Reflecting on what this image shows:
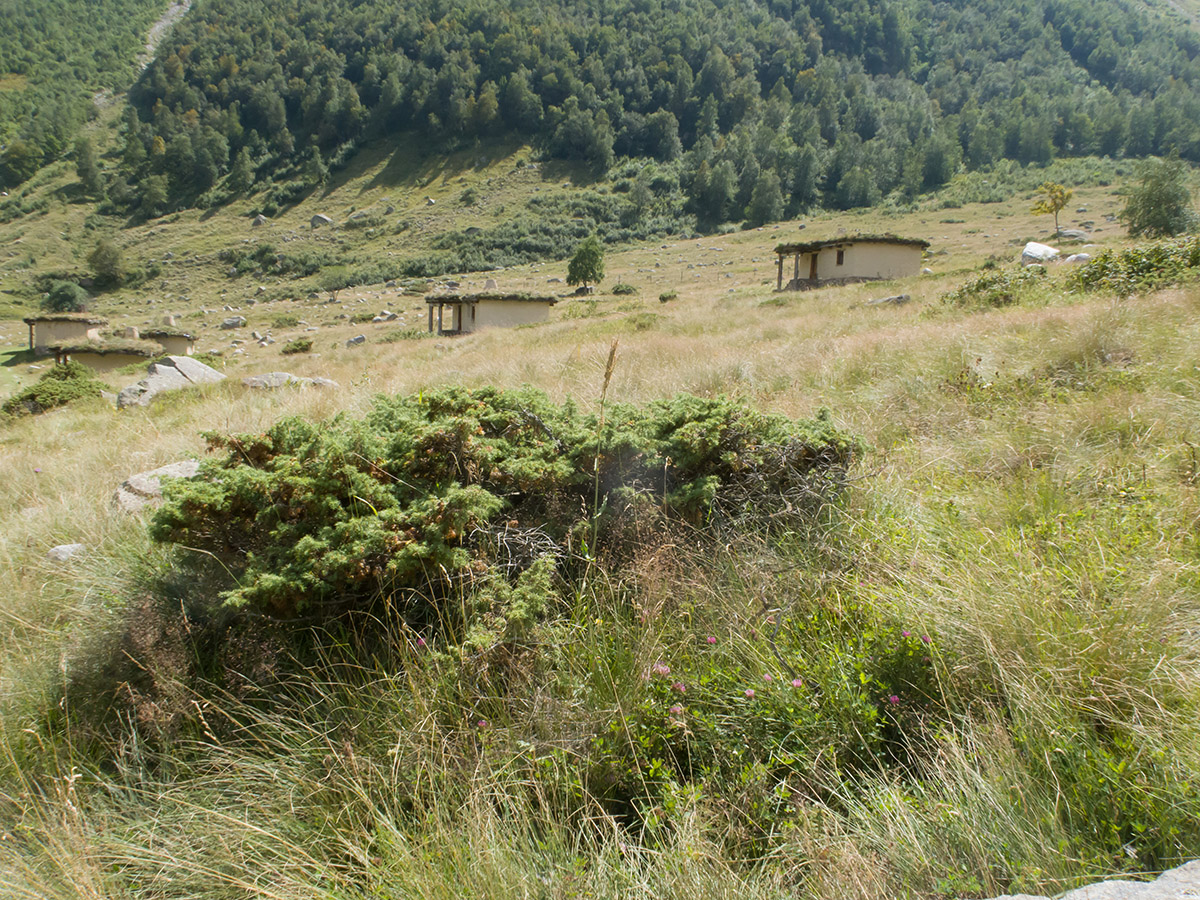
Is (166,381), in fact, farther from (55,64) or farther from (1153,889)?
(55,64)

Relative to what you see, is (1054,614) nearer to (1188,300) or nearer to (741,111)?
(1188,300)

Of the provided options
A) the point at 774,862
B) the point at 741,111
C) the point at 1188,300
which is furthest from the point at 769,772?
the point at 741,111

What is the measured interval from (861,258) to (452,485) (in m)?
32.7

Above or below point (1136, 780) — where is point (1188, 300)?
above

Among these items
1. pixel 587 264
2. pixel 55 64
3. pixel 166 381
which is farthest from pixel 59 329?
pixel 55 64

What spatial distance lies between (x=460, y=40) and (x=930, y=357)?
16694cm

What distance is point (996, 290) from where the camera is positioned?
11148mm

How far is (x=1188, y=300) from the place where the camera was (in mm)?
6512

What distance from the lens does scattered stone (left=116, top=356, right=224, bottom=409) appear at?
43.2ft

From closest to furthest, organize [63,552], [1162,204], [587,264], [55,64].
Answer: [63,552] → [1162,204] → [587,264] → [55,64]

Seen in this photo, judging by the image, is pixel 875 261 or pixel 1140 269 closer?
pixel 1140 269

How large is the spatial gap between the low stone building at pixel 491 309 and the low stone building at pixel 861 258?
13103 mm

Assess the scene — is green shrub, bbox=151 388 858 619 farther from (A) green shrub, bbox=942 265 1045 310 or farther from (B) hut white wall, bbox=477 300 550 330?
(B) hut white wall, bbox=477 300 550 330

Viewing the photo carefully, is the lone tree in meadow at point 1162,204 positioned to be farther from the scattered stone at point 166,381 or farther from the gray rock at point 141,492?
the gray rock at point 141,492
